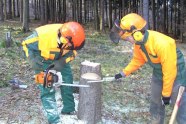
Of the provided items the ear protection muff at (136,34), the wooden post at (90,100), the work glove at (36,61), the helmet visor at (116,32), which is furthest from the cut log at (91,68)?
the ear protection muff at (136,34)

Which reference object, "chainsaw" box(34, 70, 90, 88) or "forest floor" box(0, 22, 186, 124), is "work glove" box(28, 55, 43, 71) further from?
"forest floor" box(0, 22, 186, 124)

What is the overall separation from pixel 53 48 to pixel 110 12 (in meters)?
13.3

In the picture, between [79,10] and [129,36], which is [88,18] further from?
[129,36]

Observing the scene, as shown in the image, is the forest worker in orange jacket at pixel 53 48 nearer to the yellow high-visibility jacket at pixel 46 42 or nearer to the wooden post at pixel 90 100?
the yellow high-visibility jacket at pixel 46 42

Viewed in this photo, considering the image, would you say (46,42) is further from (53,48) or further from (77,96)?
(77,96)

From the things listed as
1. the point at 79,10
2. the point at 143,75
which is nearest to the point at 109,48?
the point at 143,75

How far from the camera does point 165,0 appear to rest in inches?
601

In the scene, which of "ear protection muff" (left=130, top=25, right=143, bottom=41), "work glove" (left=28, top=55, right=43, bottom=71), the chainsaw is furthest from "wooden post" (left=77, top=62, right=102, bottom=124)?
"ear protection muff" (left=130, top=25, right=143, bottom=41)

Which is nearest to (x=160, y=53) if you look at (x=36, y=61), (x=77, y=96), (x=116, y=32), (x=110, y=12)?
(x=116, y=32)

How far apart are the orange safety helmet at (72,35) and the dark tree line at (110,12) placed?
7.49 metres

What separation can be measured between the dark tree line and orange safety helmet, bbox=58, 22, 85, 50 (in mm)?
7492

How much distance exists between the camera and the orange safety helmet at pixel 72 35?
4.26 m

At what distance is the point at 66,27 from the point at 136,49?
902 mm

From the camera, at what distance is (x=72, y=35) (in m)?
4.26
